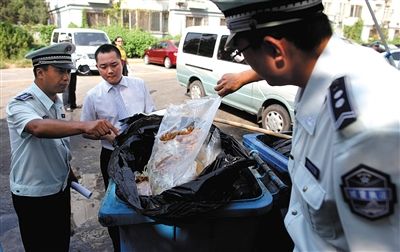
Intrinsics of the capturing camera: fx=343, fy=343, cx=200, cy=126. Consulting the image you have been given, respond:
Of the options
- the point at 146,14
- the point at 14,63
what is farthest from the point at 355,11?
the point at 14,63

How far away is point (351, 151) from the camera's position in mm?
765

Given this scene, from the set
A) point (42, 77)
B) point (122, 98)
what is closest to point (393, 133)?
point (42, 77)

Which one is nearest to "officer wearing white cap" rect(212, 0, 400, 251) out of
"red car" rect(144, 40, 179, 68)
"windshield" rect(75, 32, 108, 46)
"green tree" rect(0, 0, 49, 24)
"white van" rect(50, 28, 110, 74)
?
"white van" rect(50, 28, 110, 74)

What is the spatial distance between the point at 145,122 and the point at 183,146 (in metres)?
0.62

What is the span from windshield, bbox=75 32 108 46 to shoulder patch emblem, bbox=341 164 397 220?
44.7ft

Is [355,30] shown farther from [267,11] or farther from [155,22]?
[267,11]

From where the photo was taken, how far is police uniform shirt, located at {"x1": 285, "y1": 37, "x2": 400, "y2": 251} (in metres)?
0.74

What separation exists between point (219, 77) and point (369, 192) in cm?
620

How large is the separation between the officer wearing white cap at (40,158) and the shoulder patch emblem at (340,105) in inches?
58.5

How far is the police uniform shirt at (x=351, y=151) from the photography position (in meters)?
0.74

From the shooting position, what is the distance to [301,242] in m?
1.08

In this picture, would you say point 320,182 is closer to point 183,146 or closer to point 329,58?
point 329,58

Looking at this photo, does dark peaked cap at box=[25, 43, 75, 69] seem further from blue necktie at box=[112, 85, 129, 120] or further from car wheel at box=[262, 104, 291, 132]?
car wheel at box=[262, 104, 291, 132]

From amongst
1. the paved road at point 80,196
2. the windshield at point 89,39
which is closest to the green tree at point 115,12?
the windshield at point 89,39
